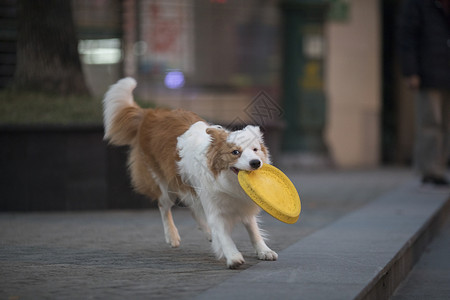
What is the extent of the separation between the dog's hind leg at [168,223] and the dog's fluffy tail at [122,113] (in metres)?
0.66

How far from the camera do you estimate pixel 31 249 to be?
218 inches

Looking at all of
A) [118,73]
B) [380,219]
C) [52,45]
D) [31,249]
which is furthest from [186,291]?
[118,73]

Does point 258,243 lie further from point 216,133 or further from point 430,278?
point 430,278

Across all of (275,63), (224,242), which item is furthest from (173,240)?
(275,63)

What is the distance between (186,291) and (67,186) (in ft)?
14.4

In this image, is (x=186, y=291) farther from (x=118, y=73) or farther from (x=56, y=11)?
(x=118, y=73)

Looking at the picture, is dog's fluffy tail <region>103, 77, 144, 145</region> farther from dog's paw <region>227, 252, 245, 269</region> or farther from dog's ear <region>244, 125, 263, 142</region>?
dog's paw <region>227, 252, 245, 269</region>

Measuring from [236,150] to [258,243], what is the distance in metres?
0.75

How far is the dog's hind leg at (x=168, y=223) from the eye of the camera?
5.69m

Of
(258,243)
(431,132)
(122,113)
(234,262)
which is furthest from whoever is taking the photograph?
(431,132)

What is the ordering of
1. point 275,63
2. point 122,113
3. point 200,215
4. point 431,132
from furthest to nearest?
point 275,63 → point 431,132 → point 122,113 → point 200,215

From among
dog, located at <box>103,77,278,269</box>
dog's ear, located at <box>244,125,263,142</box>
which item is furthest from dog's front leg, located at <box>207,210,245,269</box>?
dog's ear, located at <box>244,125,263,142</box>

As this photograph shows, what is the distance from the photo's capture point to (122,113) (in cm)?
630

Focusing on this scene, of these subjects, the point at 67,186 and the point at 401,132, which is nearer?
the point at 67,186
